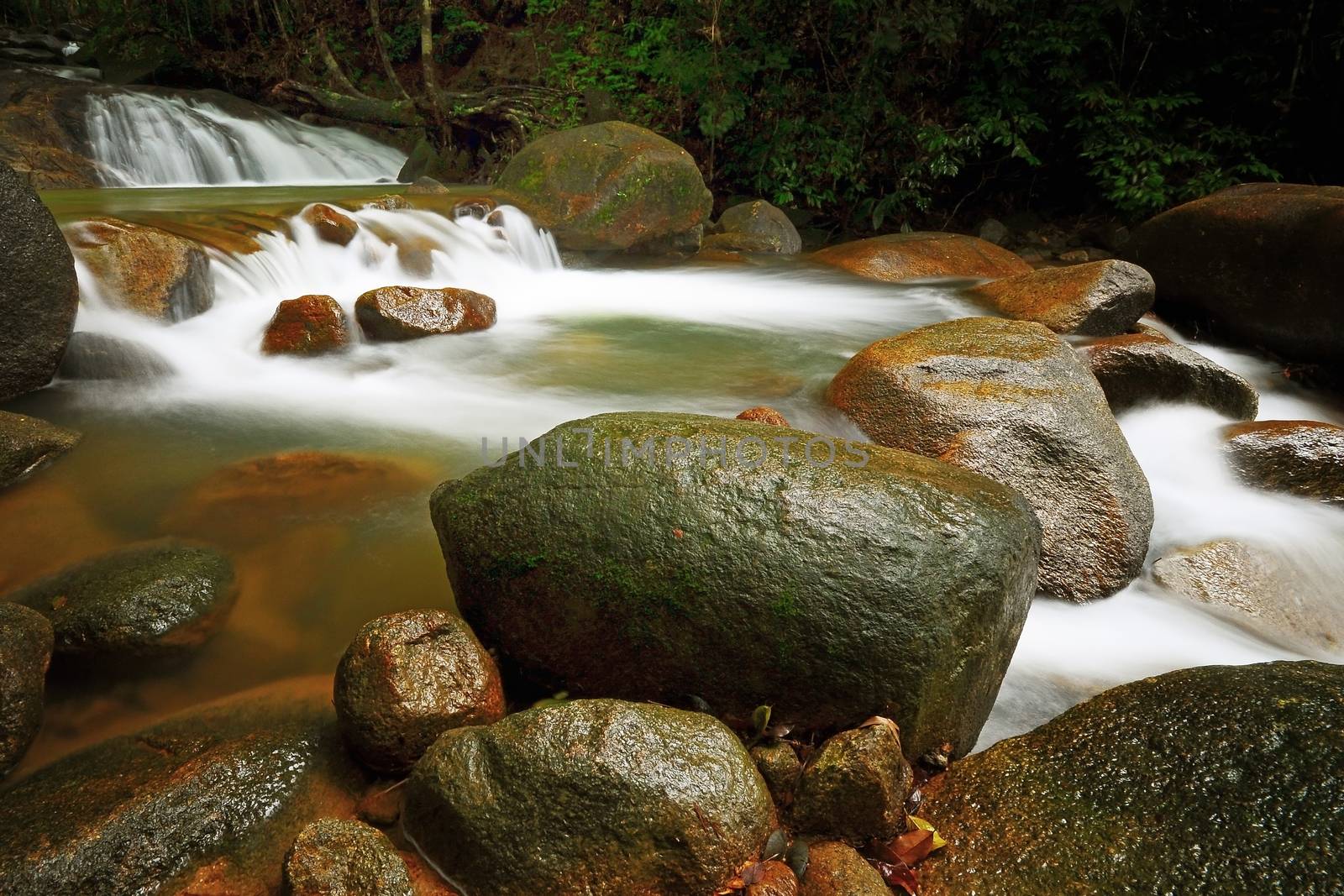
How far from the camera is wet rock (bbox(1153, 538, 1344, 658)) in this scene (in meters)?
3.49

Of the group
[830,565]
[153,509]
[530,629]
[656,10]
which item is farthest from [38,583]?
[656,10]

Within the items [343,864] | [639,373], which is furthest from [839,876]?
[639,373]

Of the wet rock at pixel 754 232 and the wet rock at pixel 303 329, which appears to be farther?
the wet rock at pixel 754 232

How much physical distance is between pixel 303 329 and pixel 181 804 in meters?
4.21

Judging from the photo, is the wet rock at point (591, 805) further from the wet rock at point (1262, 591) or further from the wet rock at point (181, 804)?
the wet rock at point (1262, 591)

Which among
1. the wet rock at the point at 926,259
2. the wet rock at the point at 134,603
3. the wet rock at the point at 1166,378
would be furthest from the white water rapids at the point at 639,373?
the wet rock at the point at 134,603

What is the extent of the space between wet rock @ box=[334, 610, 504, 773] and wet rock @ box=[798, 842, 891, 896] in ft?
3.47

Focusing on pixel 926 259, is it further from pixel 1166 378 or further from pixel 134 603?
pixel 134 603

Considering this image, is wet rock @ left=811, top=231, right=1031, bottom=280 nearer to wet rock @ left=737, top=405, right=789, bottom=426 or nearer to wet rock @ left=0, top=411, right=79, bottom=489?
wet rock @ left=737, top=405, right=789, bottom=426

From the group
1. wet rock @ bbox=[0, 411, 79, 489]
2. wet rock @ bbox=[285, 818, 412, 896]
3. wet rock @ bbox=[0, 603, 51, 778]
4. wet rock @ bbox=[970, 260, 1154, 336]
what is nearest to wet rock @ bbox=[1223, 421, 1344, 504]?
wet rock @ bbox=[970, 260, 1154, 336]

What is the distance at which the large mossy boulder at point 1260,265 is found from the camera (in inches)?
248

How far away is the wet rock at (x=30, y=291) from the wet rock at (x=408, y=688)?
3.49 metres

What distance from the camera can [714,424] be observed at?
111 inches

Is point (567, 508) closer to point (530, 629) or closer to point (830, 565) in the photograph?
point (530, 629)
